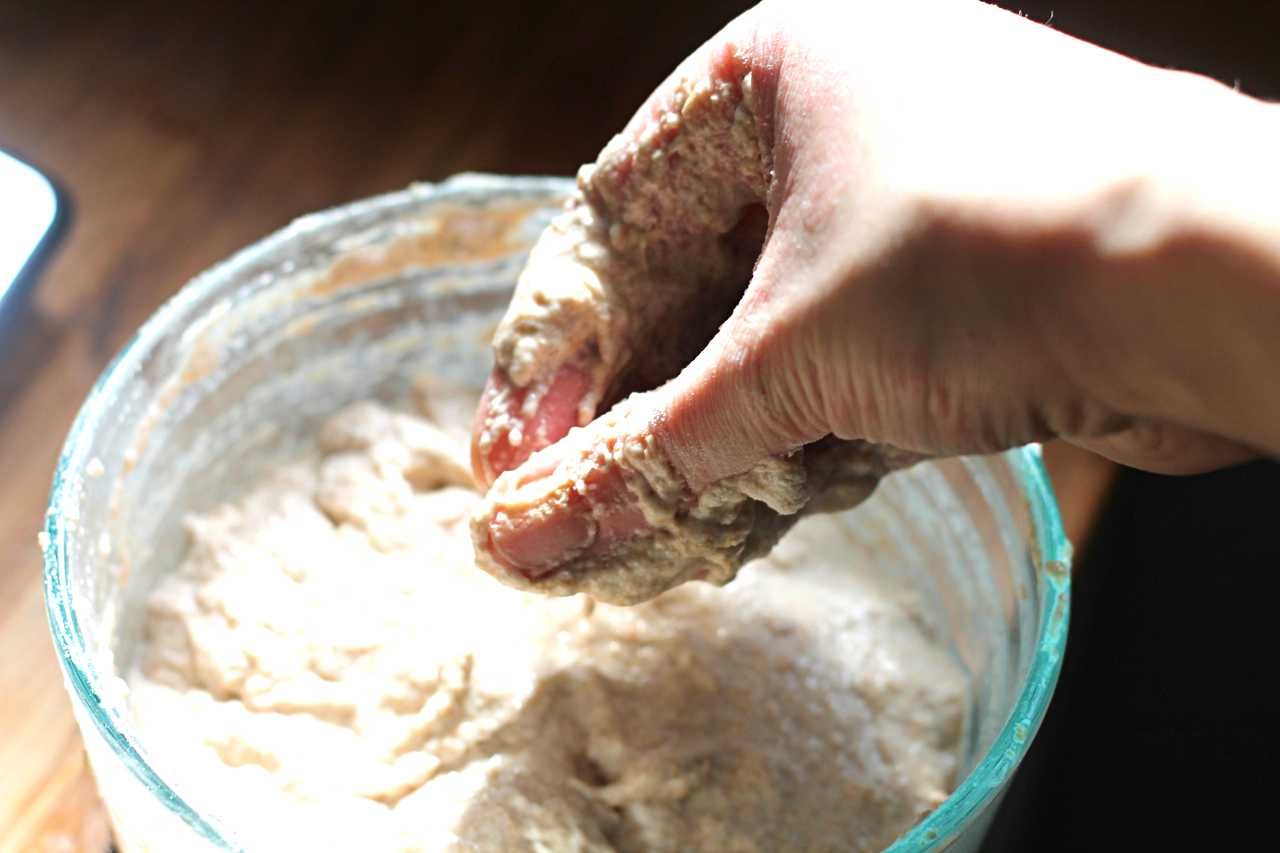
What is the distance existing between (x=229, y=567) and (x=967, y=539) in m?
0.70

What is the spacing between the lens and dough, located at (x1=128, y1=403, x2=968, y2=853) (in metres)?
0.86

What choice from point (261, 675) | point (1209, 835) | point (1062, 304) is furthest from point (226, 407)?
point (1209, 835)

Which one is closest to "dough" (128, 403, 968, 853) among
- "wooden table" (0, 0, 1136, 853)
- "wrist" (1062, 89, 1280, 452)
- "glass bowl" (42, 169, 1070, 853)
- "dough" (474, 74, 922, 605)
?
"glass bowl" (42, 169, 1070, 853)

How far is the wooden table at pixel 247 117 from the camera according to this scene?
123cm

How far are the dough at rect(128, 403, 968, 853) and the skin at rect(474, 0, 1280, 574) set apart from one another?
1.15 ft

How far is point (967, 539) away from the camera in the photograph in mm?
1055

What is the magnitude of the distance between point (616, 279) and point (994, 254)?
41cm

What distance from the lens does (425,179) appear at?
53.9 inches

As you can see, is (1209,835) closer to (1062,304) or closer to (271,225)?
(1062,304)

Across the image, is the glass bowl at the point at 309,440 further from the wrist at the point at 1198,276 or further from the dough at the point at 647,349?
the wrist at the point at 1198,276

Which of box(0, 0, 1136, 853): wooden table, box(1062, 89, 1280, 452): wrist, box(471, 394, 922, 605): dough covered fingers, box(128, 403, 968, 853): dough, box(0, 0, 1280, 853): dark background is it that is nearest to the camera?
box(1062, 89, 1280, 452): wrist

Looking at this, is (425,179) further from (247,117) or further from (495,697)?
(495,697)

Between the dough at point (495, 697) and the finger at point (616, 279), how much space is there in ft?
0.63

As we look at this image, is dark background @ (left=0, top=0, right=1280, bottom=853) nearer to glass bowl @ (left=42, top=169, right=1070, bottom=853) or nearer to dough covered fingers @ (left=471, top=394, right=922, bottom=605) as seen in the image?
glass bowl @ (left=42, top=169, right=1070, bottom=853)
